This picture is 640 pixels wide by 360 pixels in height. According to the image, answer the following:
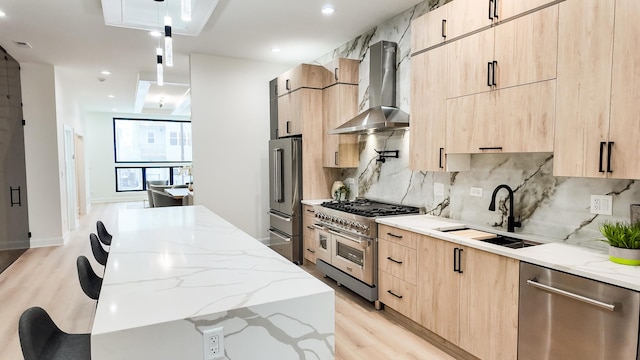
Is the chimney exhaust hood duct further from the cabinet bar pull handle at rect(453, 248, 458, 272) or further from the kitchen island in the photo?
the kitchen island

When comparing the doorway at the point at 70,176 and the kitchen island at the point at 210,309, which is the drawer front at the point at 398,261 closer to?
the kitchen island at the point at 210,309

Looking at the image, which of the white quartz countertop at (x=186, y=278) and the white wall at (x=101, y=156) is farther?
the white wall at (x=101, y=156)

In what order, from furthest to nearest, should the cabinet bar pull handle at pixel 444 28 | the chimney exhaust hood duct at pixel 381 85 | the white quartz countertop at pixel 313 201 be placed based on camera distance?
the white quartz countertop at pixel 313 201
the chimney exhaust hood duct at pixel 381 85
the cabinet bar pull handle at pixel 444 28

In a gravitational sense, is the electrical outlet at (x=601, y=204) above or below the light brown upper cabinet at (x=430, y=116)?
below

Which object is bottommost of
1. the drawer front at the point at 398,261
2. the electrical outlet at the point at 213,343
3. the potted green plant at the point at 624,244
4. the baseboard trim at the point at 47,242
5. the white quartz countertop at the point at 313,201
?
the baseboard trim at the point at 47,242

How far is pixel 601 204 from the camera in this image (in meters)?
2.20

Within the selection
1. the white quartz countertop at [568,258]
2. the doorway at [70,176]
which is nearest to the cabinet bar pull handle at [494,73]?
the white quartz countertop at [568,258]

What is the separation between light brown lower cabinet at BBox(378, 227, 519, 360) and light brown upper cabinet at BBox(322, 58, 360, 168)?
5.77 feet

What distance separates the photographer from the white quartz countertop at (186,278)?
1223 mm

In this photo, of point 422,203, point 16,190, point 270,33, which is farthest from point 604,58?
point 16,190

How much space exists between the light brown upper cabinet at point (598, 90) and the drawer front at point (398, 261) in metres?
1.25

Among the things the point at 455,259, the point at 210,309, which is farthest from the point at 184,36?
the point at 210,309

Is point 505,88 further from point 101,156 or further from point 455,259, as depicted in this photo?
point 101,156

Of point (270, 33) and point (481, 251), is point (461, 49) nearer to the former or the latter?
point (481, 251)
